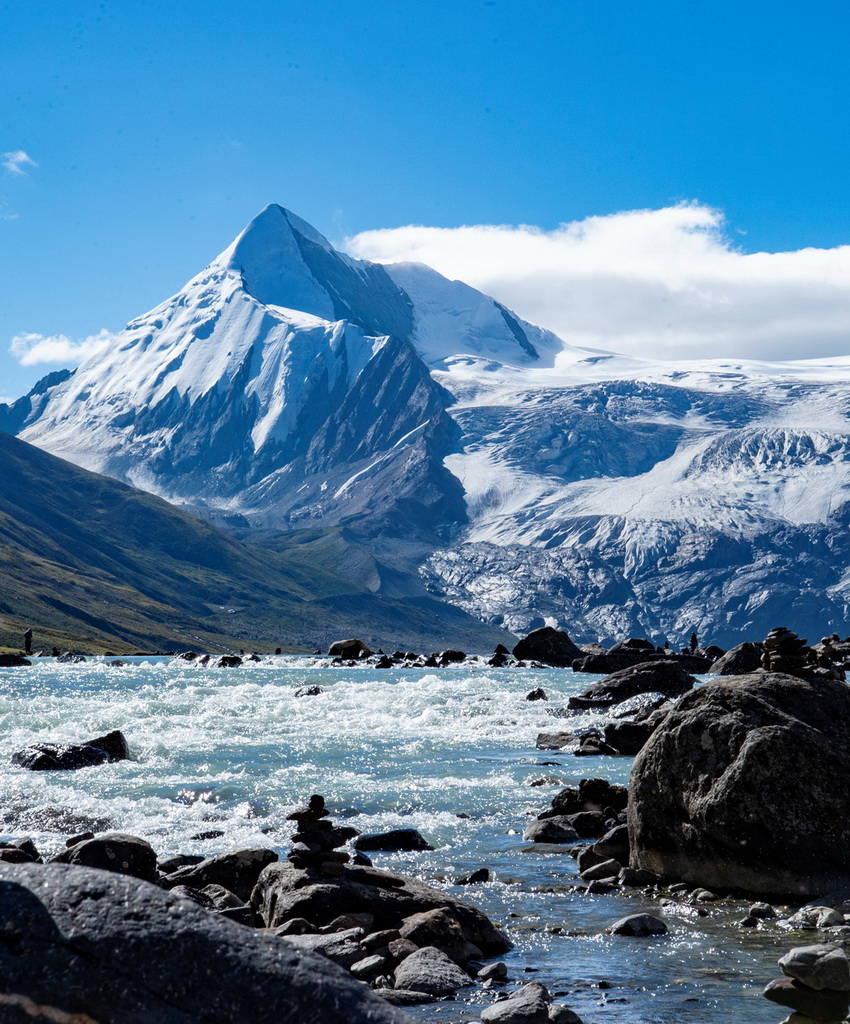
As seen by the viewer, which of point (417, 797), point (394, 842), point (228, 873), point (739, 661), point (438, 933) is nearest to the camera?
point (438, 933)

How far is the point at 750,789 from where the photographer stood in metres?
16.1

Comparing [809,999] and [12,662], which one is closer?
[809,999]

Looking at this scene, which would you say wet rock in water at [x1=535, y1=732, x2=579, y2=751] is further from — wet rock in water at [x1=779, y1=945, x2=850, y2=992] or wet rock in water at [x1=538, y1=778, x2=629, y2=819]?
wet rock in water at [x1=779, y1=945, x2=850, y2=992]

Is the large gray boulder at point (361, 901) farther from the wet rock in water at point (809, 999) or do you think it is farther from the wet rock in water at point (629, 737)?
the wet rock in water at point (629, 737)

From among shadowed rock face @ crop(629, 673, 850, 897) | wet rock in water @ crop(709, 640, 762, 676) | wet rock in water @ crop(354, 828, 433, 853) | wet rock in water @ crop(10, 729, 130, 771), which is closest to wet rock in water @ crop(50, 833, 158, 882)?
wet rock in water @ crop(354, 828, 433, 853)

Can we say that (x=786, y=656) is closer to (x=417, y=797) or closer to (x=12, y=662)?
(x=417, y=797)

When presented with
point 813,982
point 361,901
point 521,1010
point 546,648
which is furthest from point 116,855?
point 546,648

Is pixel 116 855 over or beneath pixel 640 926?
beneath

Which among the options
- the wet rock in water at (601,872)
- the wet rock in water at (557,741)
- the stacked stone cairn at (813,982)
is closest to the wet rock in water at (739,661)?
the wet rock in water at (557,741)

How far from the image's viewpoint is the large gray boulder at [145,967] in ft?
20.2

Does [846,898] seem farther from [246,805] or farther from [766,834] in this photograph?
[246,805]

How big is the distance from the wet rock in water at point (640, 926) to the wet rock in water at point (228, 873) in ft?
18.7

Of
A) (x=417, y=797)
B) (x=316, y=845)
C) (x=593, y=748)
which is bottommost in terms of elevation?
(x=593, y=748)

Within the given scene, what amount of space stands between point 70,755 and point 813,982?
24.5 meters
